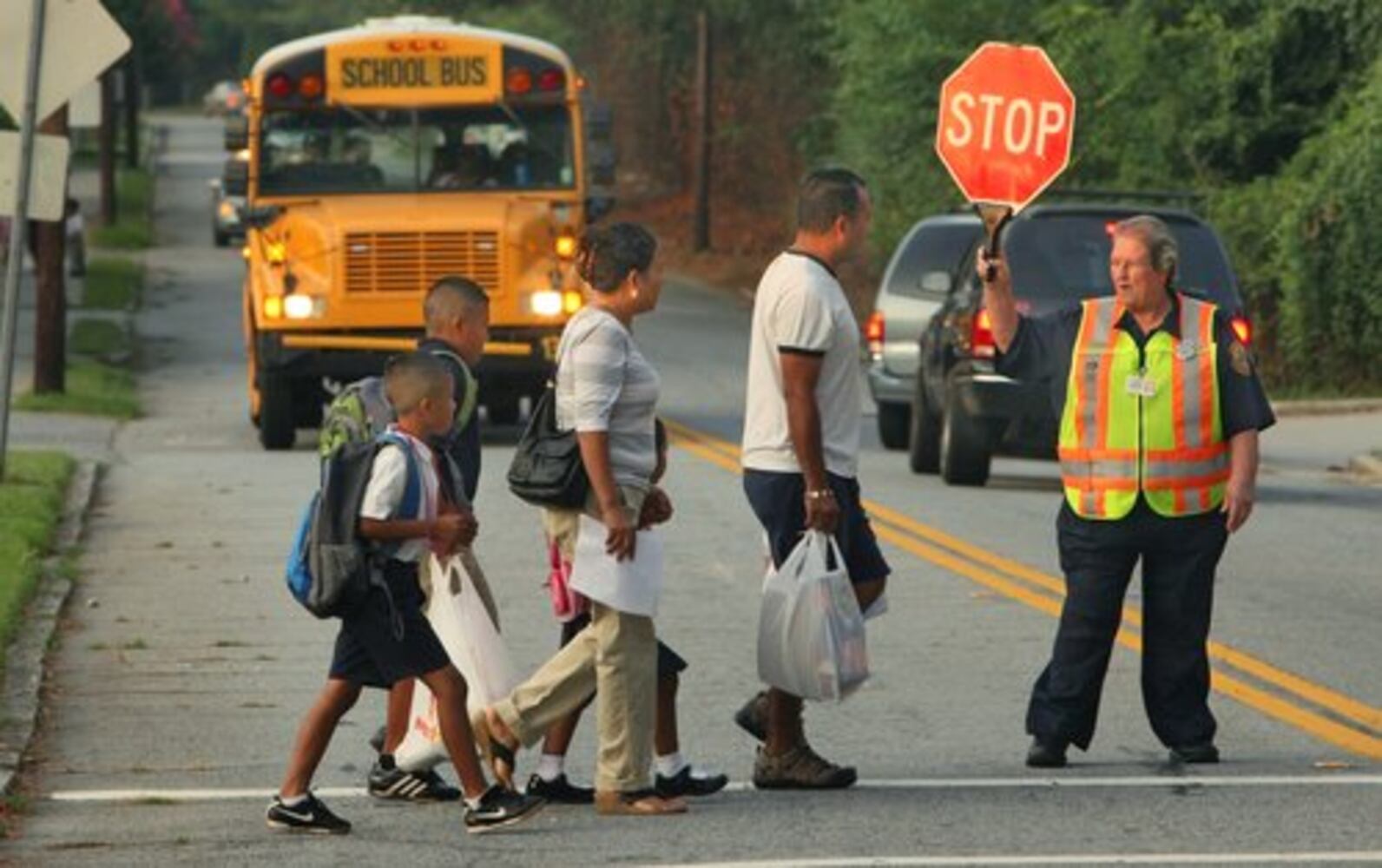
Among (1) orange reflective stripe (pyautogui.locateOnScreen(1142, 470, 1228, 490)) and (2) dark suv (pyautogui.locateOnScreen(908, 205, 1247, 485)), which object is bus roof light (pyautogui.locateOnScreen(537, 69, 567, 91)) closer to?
(2) dark suv (pyautogui.locateOnScreen(908, 205, 1247, 485))

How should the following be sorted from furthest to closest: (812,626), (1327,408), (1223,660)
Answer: (1327,408) < (1223,660) < (812,626)

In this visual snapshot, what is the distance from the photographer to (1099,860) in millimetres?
9094

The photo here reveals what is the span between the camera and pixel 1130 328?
10773 millimetres

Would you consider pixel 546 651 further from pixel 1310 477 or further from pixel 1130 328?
pixel 1310 477

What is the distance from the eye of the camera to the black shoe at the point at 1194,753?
10797mm

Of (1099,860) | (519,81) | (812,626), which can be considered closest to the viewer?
(1099,860)

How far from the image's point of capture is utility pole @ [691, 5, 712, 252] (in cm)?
6047

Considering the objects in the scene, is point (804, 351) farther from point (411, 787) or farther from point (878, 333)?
point (878, 333)

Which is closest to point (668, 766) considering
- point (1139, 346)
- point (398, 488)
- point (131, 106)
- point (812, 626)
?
point (812, 626)

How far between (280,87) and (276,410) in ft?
7.75

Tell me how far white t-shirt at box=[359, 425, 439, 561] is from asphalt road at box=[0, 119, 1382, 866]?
2.56 feet

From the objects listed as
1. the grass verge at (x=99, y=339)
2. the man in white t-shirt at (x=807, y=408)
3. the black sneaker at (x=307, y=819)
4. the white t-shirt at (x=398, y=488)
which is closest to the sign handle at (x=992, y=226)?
the man in white t-shirt at (x=807, y=408)

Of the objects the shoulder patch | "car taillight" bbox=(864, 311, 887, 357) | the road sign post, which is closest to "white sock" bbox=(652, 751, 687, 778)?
the shoulder patch

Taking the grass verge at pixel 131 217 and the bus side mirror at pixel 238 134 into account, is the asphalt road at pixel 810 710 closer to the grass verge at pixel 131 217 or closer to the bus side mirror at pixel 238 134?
the bus side mirror at pixel 238 134
